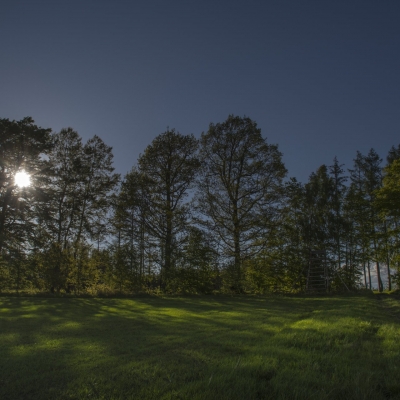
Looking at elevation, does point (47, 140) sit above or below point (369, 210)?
above

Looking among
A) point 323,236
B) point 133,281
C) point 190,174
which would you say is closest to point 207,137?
point 190,174

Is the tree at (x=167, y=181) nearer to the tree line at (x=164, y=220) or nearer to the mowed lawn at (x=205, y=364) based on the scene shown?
the tree line at (x=164, y=220)

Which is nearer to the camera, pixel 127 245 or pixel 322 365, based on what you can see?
pixel 322 365

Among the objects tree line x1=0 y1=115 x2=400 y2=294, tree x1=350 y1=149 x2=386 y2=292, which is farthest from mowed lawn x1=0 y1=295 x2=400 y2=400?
tree x1=350 y1=149 x2=386 y2=292

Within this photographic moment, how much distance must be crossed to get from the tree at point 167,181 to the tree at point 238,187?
4.18 feet

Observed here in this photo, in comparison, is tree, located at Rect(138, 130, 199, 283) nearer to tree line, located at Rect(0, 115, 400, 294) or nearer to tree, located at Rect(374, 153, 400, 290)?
tree line, located at Rect(0, 115, 400, 294)

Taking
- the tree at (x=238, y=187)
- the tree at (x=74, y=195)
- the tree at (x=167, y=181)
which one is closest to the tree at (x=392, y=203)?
the tree at (x=238, y=187)

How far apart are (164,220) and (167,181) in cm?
335

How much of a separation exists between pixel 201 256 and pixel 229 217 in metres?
3.92

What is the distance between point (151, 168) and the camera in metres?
25.1

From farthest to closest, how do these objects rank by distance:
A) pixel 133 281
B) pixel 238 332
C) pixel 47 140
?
pixel 47 140 < pixel 133 281 < pixel 238 332

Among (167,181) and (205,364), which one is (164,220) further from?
(205,364)

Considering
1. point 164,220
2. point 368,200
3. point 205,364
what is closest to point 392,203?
point 368,200

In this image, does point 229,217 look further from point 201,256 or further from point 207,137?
point 207,137
